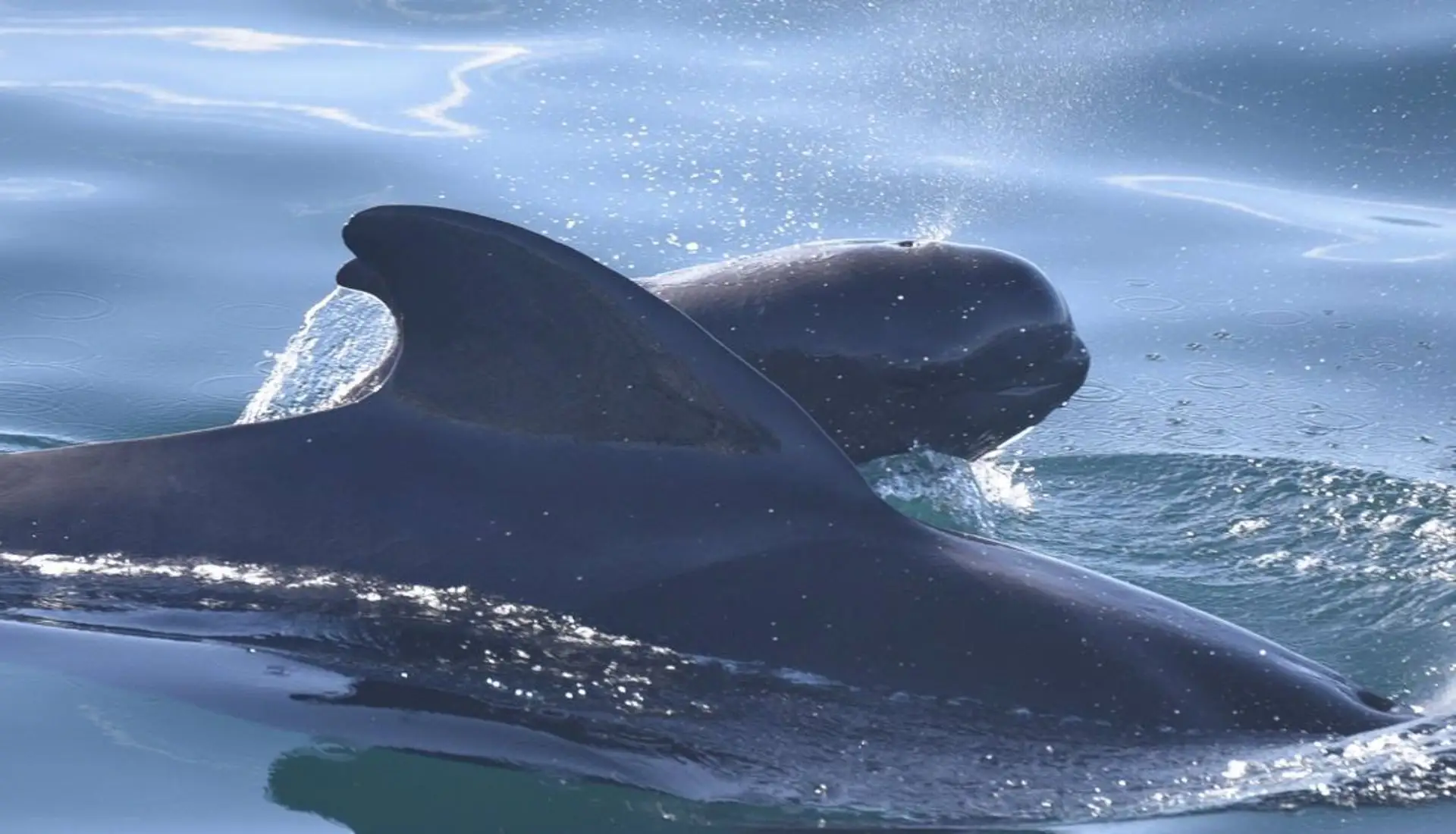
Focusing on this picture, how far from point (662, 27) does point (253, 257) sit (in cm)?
460

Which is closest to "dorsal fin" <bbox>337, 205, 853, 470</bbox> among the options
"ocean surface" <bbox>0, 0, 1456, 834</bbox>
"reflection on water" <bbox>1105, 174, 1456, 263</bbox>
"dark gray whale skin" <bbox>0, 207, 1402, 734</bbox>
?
"dark gray whale skin" <bbox>0, 207, 1402, 734</bbox>

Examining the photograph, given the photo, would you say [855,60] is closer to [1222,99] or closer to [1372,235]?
[1222,99]

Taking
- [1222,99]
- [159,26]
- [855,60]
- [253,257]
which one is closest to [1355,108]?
[1222,99]

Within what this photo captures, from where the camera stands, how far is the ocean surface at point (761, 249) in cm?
538

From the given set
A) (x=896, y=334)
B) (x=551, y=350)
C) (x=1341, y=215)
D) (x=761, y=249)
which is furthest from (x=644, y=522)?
(x=1341, y=215)

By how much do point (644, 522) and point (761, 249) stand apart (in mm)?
5875

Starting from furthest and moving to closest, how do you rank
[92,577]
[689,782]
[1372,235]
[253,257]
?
[1372,235]
[253,257]
[92,577]
[689,782]

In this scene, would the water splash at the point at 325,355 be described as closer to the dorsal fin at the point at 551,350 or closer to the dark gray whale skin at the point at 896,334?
the dark gray whale skin at the point at 896,334

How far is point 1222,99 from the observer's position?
14.0m

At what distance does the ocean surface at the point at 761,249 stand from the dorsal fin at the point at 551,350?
21.9 inches

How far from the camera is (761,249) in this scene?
37.2 feet

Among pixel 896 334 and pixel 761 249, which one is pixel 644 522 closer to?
pixel 896 334

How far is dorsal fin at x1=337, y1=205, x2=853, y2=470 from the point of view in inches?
219

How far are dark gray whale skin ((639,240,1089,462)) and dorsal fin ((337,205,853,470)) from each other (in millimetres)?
1523
